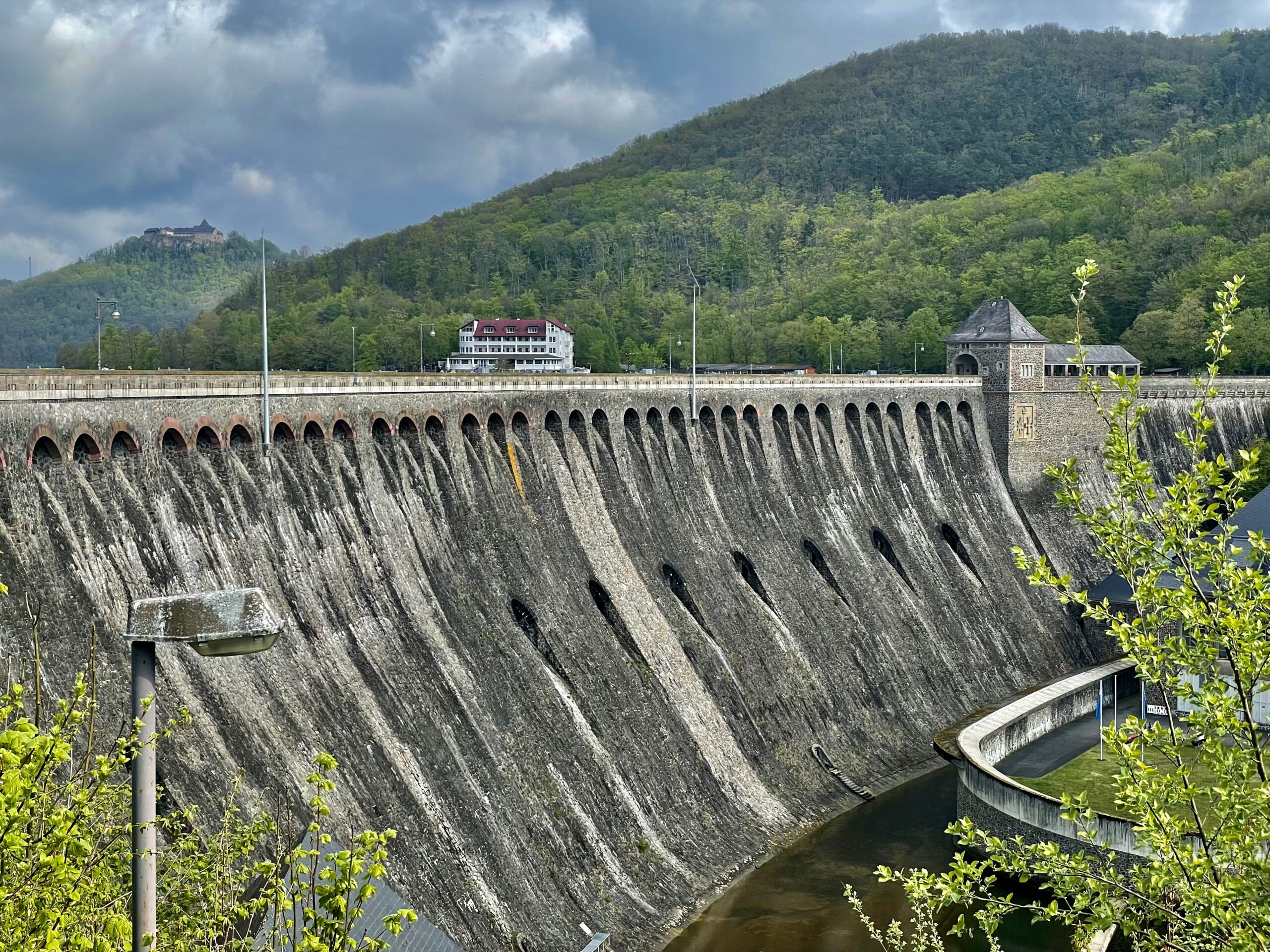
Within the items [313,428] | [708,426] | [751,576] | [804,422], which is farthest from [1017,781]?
[313,428]

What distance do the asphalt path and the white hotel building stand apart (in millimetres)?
76379

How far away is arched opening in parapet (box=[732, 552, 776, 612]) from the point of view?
198 feet

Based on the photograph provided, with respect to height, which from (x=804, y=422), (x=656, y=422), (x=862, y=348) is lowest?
(x=804, y=422)

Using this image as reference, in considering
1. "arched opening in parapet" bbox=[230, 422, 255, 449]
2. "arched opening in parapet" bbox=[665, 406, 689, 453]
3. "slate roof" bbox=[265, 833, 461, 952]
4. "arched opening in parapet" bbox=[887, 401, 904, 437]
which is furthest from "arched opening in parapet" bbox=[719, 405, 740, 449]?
"slate roof" bbox=[265, 833, 461, 952]

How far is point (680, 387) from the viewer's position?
65.1 metres

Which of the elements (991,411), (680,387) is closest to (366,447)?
(680,387)

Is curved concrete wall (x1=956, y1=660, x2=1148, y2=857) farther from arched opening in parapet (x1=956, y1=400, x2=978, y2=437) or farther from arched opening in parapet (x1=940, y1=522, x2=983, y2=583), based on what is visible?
arched opening in parapet (x1=956, y1=400, x2=978, y2=437)

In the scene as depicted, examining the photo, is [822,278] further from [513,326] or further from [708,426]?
[708,426]

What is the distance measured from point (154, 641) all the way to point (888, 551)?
5981 cm

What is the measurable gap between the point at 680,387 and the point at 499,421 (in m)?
13.4

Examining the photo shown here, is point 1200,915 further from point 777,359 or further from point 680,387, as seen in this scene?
point 777,359

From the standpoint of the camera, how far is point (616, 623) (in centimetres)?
5203

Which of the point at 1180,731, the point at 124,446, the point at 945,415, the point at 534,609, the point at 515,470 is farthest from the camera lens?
the point at 945,415

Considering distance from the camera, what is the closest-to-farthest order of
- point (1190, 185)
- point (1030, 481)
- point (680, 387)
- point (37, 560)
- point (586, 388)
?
point (37, 560)
point (586, 388)
point (680, 387)
point (1030, 481)
point (1190, 185)
